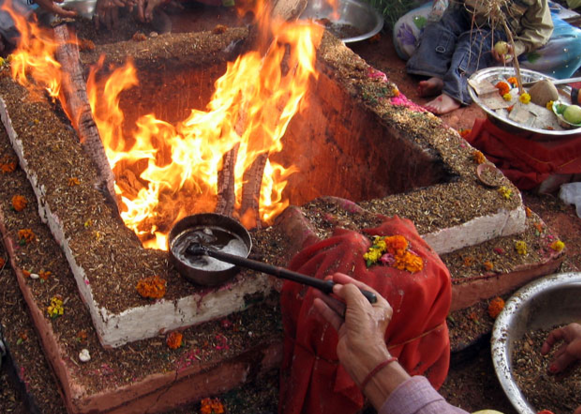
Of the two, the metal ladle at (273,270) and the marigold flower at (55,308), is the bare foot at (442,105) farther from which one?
the marigold flower at (55,308)

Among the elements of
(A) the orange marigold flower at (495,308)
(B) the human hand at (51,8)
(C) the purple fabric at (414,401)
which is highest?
(B) the human hand at (51,8)

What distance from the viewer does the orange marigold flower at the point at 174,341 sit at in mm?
2721

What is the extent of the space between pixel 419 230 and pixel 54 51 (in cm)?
304

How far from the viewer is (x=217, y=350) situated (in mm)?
2770

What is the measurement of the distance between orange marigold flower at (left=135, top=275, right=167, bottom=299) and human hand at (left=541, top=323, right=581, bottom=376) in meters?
2.19

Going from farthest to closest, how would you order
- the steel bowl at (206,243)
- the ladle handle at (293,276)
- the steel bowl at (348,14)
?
the steel bowl at (348,14) → the steel bowl at (206,243) → the ladle handle at (293,276)

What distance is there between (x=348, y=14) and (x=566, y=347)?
6.45m

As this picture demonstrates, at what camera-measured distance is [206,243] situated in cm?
298

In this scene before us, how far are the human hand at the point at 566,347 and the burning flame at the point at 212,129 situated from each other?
2.12 meters

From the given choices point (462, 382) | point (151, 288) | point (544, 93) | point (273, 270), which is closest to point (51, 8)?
point (151, 288)

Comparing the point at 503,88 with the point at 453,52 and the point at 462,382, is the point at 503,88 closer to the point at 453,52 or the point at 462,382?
the point at 453,52

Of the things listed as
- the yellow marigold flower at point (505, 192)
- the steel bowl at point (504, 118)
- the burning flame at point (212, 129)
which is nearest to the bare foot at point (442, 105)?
the steel bowl at point (504, 118)

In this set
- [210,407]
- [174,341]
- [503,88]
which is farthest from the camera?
[503,88]

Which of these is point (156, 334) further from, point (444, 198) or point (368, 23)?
point (368, 23)
